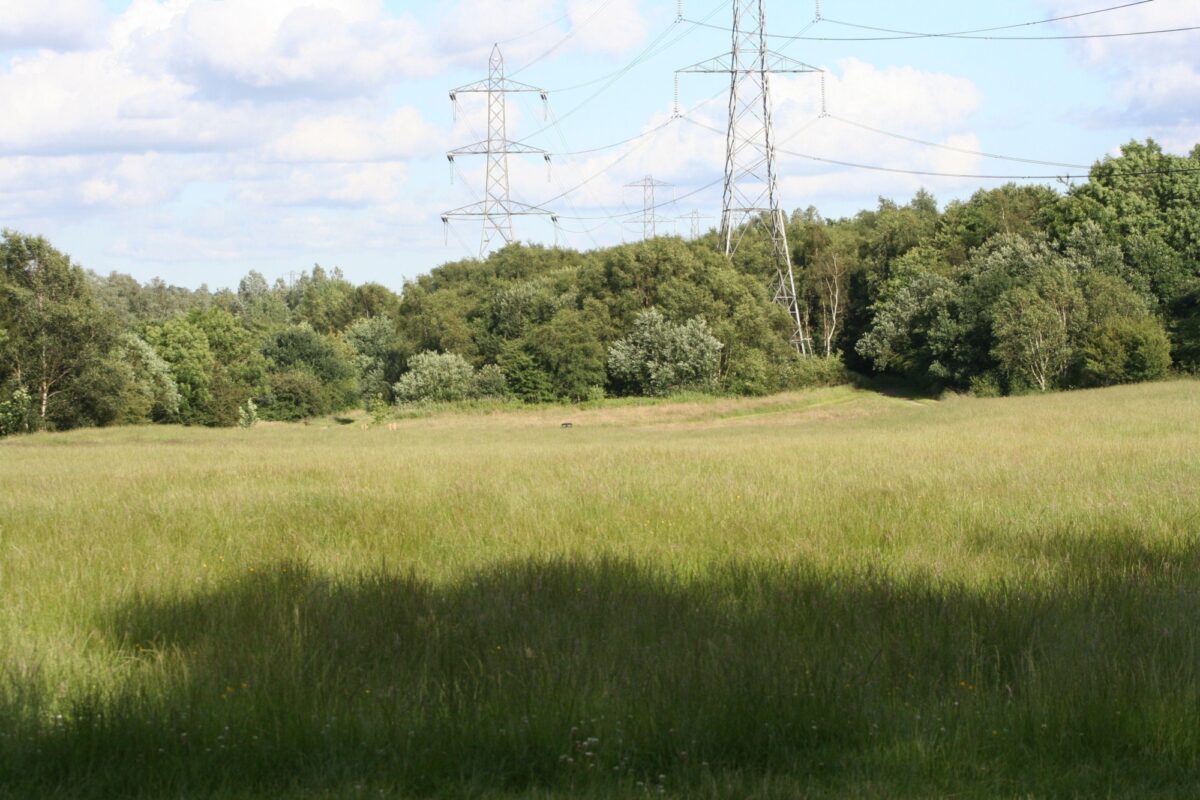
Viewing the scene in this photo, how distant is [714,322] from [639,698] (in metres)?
72.8

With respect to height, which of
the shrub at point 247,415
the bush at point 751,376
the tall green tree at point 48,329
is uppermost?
the tall green tree at point 48,329

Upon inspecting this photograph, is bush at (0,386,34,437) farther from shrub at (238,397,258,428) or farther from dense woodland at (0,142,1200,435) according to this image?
shrub at (238,397,258,428)

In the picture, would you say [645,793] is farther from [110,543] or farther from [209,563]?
[110,543]

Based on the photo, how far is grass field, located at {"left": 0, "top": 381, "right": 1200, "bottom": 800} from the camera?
14.8ft

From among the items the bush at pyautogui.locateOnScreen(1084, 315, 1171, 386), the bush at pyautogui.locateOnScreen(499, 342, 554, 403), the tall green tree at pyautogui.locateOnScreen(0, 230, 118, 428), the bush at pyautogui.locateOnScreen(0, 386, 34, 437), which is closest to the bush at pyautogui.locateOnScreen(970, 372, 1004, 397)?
the bush at pyautogui.locateOnScreen(1084, 315, 1171, 386)

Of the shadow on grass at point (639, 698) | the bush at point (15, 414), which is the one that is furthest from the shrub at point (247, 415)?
the shadow on grass at point (639, 698)

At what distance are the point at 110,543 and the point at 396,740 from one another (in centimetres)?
597

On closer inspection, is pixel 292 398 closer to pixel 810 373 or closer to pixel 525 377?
pixel 525 377

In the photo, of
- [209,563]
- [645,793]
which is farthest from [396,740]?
[209,563]

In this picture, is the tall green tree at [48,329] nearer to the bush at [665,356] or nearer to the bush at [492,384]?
the bush at [492,384]

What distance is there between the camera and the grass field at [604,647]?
4520 mm

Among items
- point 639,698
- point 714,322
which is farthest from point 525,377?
point 639,698

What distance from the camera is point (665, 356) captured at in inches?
2943

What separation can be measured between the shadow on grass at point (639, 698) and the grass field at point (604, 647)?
0.02 metres
